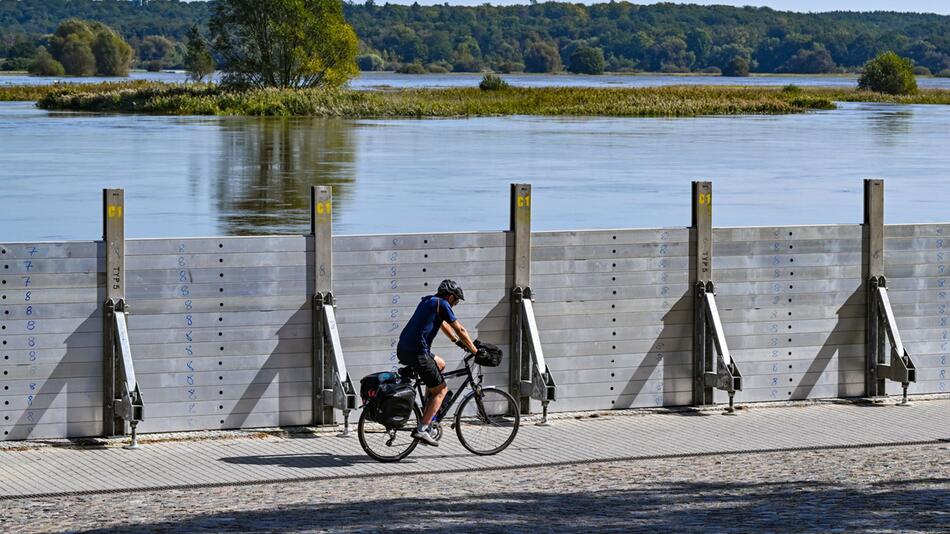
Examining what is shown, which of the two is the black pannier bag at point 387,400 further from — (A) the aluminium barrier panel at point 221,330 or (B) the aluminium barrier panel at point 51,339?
(B) the aluminium barrier panel at point 51,339

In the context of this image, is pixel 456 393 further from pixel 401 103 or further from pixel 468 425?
pixel 401 103

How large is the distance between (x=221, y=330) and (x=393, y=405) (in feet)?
5.97

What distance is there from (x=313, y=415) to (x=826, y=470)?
4.10m

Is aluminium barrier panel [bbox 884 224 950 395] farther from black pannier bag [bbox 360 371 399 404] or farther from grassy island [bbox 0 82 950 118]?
grassy island [bbox 0 82 950 118]

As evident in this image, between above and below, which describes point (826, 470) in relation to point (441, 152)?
below

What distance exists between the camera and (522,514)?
29.1 feet

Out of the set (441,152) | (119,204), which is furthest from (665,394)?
(441,152)

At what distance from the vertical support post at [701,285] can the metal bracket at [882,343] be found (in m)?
1.57

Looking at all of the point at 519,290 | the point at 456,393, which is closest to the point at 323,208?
the point at 519,290

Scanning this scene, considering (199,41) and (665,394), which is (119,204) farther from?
(199,41)

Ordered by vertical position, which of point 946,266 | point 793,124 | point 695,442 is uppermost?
point 793,124

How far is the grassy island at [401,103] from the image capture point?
283 ft

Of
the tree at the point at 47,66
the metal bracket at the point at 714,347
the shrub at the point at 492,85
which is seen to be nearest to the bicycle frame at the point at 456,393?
the metal bracket at the point at 714,347

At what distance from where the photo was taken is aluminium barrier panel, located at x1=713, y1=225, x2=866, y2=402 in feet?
45.0
